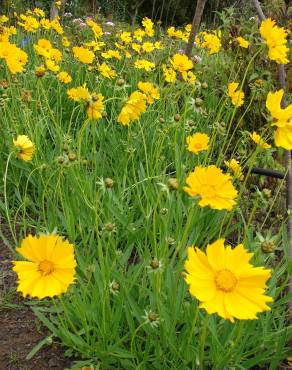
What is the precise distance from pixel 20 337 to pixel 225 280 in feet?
2.79

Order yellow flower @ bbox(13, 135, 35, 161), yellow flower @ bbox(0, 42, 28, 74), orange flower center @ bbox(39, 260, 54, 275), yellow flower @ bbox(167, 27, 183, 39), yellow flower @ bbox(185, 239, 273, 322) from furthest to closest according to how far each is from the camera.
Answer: yellow flower @ bbox(167, 27, 183, 39) < yellow flower @ bbox(0, 42, 28, 74) < yellow flower @ bbox(13, 135, 35, 161) < orange flower center @ bbox(39, 260, 54, 275) < yellow flower @ bbox(185, 239, 273, 322)

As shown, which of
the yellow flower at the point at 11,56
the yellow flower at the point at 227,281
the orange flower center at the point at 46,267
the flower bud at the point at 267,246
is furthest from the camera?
the yellow flower at the point at 11,56

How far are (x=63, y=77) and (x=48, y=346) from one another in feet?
4.30

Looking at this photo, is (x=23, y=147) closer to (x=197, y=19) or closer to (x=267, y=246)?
(x=267, y=246)

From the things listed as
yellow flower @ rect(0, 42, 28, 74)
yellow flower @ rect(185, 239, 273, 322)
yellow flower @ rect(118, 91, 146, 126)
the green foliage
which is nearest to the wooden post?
the green foliage

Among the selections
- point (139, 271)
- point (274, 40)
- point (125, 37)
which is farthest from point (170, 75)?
point (139, 271)

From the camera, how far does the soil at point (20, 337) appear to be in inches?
52.1

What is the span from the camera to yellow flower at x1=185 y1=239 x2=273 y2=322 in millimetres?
730

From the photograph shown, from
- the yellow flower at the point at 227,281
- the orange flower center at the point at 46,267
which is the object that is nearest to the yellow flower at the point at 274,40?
the yellow flower at the point at 227,281

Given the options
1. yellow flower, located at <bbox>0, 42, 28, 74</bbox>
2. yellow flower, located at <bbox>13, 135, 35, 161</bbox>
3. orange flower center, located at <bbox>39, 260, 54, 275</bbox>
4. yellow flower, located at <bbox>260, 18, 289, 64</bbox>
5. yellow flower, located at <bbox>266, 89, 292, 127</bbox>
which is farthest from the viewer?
yellow flower, located at <bbox>0, 42, 28, 74</bbox>

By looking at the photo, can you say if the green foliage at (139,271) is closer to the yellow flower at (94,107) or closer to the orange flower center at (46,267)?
the yellow flower at (94,107)

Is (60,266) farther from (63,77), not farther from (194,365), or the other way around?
(63,77)

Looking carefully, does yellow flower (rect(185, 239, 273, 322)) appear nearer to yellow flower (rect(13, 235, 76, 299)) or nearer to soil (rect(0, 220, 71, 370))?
yellow flower (rect(13, 235, 76, 299))

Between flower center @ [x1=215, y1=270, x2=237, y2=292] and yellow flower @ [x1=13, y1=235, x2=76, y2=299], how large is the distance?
0.77 feet
